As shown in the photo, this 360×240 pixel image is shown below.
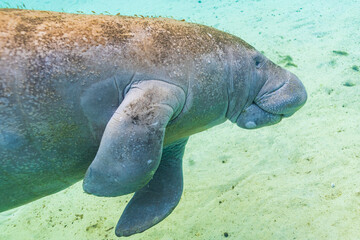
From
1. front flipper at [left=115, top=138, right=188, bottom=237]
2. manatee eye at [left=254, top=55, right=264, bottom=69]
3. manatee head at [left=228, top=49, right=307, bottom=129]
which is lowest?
front flipper at [left=115, top=138, right=188, bottom=237]

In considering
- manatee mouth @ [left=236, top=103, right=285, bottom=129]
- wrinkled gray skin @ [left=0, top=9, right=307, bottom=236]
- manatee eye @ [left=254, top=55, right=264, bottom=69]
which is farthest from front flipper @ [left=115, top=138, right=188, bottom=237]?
manatee eye @ [left=254, top=55, right=264, bottom=69]

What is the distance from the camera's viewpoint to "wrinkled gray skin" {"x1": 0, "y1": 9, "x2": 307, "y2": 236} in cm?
177

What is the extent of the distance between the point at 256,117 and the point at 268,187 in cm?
154

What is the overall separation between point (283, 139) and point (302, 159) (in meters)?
0.61

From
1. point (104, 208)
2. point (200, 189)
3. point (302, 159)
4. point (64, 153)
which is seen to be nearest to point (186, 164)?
point (200, 189)

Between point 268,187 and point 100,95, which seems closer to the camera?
point 100,95

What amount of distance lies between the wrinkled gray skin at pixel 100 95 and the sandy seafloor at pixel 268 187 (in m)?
1.56

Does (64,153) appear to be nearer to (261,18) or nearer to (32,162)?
(32,162)

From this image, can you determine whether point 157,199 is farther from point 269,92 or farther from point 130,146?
point 269,92

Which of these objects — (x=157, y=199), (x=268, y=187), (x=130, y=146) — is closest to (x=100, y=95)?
(x=130, y=146)

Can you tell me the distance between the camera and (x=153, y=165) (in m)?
1.81

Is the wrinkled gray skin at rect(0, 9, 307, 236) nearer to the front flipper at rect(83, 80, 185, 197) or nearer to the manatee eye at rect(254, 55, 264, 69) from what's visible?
the front flipper at rect(83, 80, 185, 197)

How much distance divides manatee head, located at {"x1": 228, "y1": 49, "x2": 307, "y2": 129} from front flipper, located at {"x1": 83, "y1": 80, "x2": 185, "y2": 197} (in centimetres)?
108

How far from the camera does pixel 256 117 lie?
9.01ft
